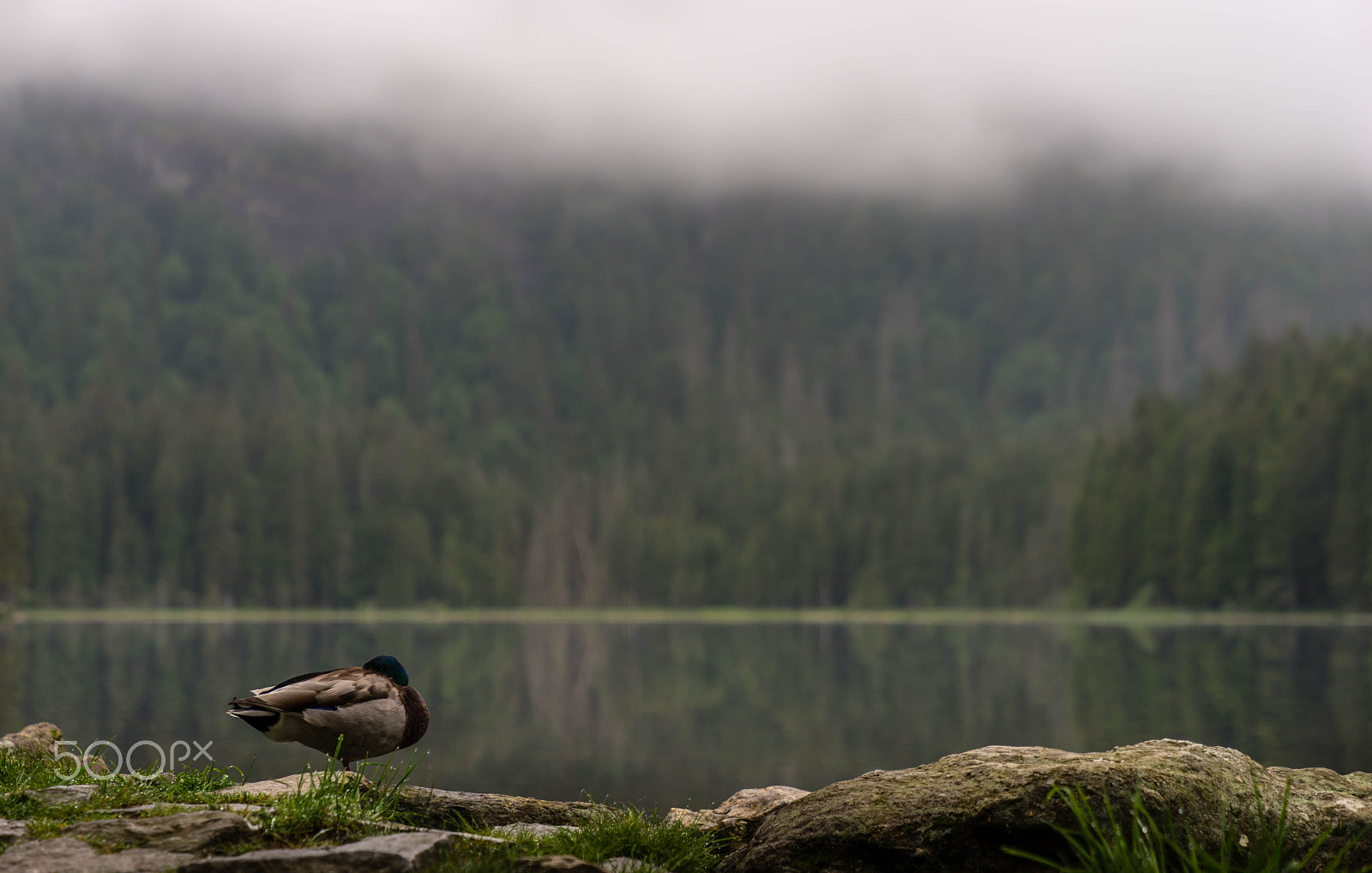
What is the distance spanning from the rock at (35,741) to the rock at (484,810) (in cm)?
412

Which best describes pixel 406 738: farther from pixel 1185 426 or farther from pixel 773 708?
pixel 1185 426

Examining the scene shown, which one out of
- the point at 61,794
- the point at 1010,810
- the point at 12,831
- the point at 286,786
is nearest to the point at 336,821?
the point at 12,831

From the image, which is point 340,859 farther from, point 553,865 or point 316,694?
point 316,694

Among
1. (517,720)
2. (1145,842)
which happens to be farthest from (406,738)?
(517,720)

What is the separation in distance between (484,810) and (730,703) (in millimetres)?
40346

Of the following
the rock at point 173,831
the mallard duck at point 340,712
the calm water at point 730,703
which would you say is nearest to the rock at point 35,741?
the mallard duck at point 340,712

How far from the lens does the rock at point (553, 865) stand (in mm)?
8102

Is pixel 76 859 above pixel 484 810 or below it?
above

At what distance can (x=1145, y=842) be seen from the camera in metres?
8.95

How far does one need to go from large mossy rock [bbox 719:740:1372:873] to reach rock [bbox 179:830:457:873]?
3.09 meters

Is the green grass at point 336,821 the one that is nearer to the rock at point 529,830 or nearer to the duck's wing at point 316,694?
the rock at point 529,830

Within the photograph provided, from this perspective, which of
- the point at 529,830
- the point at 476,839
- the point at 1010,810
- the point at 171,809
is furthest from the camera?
the point at 529,830

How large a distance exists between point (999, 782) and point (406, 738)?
5.23 metres

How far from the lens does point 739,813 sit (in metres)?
13.1
